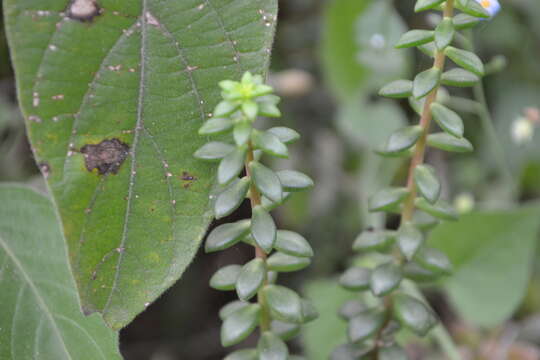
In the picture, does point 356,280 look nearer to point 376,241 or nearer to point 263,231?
point 376,241

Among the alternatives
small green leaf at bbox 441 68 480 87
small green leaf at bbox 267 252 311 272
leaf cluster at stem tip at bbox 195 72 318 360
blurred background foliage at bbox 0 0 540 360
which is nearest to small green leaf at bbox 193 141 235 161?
leaf cluster at stem tip at bbox 195 72 318 360

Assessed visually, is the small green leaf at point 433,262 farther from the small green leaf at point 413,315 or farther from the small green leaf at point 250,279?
the small green leaf at point 250,279

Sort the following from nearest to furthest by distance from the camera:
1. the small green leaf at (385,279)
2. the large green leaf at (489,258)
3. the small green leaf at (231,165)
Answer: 1. the small green leaf at (231,165)
2. the small green leaf at (385,279)
3. the large green leaf at (489,258)

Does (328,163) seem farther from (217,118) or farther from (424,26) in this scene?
(217,118)

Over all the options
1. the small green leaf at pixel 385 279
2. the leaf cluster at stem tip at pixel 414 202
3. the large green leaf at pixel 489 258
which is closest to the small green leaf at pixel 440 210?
the leaf cluster at stem tip at pixel 414 202

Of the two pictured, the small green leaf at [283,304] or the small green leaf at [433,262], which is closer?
the small green leaf at [283,304]

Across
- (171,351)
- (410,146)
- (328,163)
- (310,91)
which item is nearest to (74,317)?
(410,146)

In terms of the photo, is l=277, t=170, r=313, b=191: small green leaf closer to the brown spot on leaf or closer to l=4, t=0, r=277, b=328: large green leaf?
l=4, t=0, r=277, b=328: large green leaf
